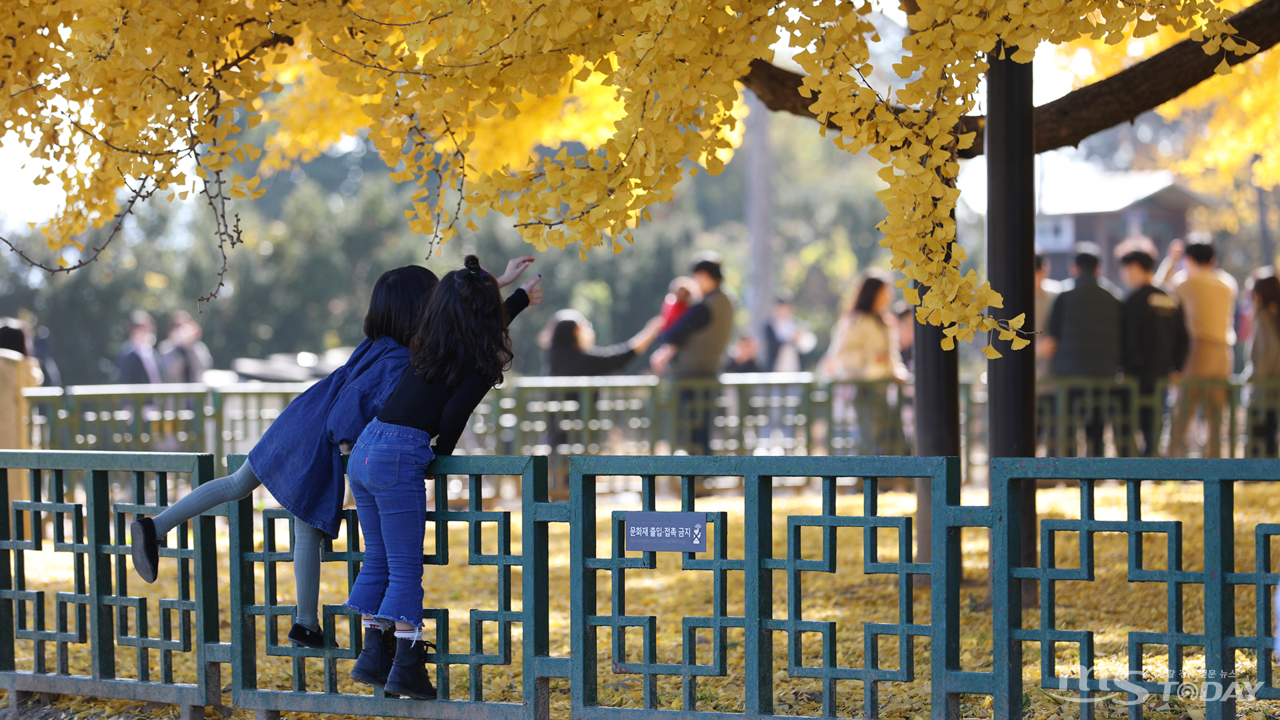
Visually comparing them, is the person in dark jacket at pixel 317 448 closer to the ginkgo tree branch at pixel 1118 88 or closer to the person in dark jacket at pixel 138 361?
the ginkgo tree branch at pixel 1118 88

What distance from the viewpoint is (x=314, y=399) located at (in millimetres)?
4219

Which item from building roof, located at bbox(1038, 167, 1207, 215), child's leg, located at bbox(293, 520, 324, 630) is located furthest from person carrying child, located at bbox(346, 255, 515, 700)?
building roof, located at bbox(1038, 167, 1207, 215)

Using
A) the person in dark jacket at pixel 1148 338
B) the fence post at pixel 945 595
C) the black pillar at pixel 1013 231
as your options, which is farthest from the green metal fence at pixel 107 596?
the person in dark jacket at pixel 1148 338

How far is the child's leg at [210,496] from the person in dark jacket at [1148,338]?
863 centimetres

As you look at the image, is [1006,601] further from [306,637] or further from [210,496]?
[210,496]

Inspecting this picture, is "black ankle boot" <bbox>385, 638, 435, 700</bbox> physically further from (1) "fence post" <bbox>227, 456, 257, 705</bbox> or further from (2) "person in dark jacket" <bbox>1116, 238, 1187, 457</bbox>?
(2) "person in dark jacket" <bbox>1116, 238, 1187, 457</bbox>

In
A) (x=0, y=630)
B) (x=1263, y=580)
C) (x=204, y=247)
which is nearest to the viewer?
(x=1263, y=580)

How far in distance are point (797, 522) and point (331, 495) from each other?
1.56 metres

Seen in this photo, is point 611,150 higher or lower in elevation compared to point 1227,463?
higher

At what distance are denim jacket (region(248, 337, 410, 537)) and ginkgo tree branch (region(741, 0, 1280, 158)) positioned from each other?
7.64 feet

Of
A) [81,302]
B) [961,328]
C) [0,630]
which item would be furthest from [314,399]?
[81,302]

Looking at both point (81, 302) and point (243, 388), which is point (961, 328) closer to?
point (243, 388)

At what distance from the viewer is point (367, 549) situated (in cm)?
408

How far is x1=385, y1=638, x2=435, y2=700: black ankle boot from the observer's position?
3938 millimetres
